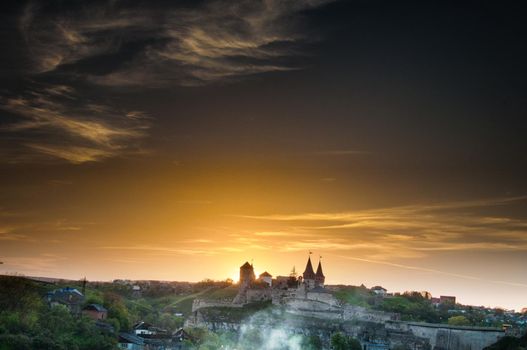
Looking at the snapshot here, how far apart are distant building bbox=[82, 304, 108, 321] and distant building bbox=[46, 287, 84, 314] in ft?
2.78

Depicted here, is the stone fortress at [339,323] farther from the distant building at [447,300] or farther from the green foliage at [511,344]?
the distant building at [447,300]

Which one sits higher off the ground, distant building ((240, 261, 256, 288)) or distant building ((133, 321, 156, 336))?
distant building ((240, 261, 256, 288))

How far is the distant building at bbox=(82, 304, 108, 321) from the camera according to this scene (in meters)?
88.9

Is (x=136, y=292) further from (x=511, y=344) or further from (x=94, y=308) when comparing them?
(x=511, y=344)

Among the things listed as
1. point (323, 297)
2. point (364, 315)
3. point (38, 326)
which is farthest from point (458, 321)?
point (38, 326)

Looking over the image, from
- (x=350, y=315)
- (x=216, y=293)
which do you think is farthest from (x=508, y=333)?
(x=216, y=293)

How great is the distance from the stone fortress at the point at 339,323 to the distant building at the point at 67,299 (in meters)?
21.2

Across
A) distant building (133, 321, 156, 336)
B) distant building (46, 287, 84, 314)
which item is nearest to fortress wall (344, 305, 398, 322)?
distant building (133, 321, 156, 336)

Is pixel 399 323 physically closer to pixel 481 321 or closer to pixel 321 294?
pixel 321 294

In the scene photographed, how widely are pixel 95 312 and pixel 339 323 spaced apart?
38898 millimetres

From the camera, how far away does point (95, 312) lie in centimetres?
8962

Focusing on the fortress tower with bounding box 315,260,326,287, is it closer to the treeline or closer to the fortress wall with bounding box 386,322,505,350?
the fortress wall with bounding box 386,322,505,350

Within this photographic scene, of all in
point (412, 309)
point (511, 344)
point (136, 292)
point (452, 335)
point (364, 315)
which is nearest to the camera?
point (511, 344)

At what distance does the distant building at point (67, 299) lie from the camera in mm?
90312
